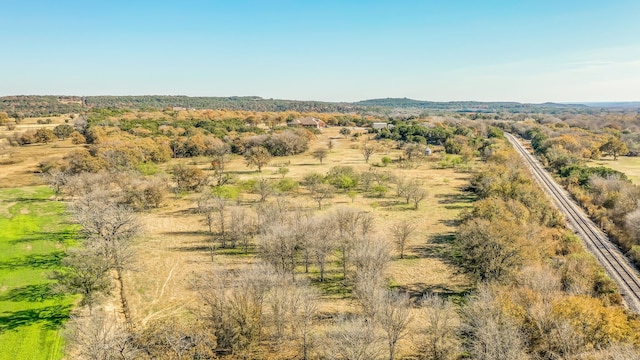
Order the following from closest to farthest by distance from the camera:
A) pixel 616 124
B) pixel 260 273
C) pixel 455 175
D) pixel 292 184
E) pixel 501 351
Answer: pixel 501 351 < pixel 260 273 < pixel 292 184 < pixel 455 175 < pixel 616 124

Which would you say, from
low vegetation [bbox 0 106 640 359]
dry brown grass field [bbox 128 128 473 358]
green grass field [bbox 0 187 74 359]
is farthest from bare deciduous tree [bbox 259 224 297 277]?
green grass field [bbox 0 187 74 359]

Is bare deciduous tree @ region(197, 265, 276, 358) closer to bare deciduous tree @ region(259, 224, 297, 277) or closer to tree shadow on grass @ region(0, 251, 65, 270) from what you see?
bare deciduous tree @ region(259, 224, 297, 277)

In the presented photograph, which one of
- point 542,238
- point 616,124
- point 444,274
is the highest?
point 616,124

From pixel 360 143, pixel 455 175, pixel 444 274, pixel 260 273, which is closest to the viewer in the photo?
pixel 260 273

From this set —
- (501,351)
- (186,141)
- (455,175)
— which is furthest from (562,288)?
(186,141)

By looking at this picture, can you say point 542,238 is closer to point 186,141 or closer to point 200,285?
point 200,285

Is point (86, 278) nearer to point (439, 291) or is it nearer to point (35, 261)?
point (35, 261)

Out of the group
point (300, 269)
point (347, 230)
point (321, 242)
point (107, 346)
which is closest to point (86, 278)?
point (107, 346)
